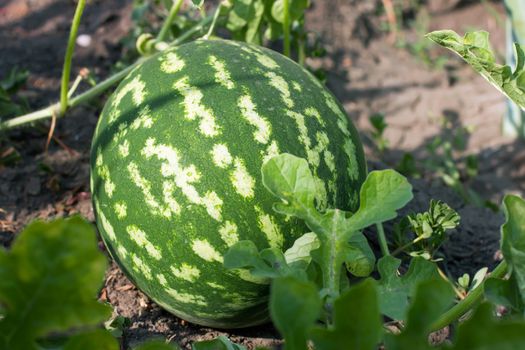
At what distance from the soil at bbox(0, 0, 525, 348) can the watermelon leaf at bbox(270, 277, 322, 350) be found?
99cm

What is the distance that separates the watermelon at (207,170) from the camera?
1.92 metres

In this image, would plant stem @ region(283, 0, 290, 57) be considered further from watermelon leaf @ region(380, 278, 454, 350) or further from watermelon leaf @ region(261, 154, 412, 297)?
watermelon leaf @ region(380, 278, 454, 350)

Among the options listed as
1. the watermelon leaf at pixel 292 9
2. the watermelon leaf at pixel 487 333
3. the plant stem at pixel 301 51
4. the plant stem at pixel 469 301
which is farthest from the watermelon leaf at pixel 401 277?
the plant stem at pixel 301 51

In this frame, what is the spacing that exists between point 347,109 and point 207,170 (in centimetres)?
224

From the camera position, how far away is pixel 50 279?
48.7 inches

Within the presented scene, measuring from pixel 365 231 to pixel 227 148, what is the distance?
83cm

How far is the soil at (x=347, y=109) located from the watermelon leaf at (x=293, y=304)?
0.99 meters

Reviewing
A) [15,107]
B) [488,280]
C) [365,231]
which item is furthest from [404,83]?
[488,280]

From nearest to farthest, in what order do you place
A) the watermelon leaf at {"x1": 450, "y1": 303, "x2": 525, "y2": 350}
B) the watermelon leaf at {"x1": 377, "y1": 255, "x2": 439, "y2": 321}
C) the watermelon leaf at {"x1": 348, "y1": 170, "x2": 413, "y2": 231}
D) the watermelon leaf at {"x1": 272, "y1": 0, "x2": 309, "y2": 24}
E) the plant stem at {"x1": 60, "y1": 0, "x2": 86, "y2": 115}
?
the watermelon leaf at {"x1": 450, "y1": 303, "x2": 525, "y2": 350}, the watermelon leaf at {"x1": 348, "y1": 170, "x2": 413, "y2": 231}, the watermelon leaf at {"x1": 377, "y1": 255, "x2": 439, "y2": 321}, the plant stem at {"x1": 60, "y1": 0, "x2": 86, "y2": 115}, the watermelon leaf at {"x1": 272, "y1": 0, "x2": 309, "y2": 24}

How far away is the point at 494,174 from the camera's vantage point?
3.74 metres

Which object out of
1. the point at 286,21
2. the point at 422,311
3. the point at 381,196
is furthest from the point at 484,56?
the point at 286,21

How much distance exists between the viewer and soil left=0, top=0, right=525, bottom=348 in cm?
266

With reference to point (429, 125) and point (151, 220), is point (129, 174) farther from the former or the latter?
Answer: point (429, 125)

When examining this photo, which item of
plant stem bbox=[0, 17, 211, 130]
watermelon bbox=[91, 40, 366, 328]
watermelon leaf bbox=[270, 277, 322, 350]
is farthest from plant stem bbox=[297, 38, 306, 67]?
watermelon leaf bbox=[270, 277, 322, 350]
